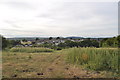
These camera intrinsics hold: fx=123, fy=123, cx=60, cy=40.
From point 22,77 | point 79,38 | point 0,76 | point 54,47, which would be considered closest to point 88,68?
point 22,77

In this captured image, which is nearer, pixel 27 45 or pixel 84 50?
pixel 84 50

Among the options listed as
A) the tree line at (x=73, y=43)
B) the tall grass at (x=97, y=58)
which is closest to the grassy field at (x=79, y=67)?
the tall grass at (x=97, y=58)

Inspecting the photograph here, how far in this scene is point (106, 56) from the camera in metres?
3.70

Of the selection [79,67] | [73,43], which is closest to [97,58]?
[79,67]

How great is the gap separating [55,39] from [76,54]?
7.42 m

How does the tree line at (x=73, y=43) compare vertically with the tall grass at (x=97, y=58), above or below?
above

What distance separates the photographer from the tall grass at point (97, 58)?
3.39 meters

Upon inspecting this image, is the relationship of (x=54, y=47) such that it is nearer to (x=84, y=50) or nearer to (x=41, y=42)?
(x=41, y=42)

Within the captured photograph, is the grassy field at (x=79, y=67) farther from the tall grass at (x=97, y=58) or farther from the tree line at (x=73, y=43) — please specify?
the tree line at (x=73, y=43)

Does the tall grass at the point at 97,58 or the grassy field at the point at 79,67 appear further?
the tall grass at the point at 97,58

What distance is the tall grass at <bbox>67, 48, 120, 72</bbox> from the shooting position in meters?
3.39

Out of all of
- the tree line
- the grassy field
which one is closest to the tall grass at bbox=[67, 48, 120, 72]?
the grassy field

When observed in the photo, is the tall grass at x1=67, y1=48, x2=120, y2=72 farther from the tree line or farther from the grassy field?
the tree line

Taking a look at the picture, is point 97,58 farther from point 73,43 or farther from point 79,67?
point 73,43
